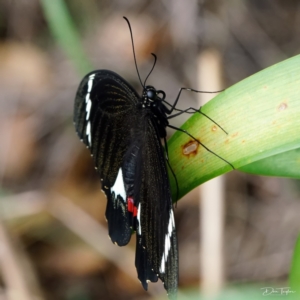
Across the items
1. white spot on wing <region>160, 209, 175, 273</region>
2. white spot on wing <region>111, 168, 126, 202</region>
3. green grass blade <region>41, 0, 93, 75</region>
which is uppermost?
green grass blade <region>41, 0, 93, 75</region>

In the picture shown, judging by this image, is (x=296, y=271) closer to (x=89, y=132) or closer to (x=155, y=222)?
(x=155, y=222)

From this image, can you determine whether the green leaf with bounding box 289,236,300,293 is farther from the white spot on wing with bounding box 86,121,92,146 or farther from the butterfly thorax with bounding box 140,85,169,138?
the white spot on wing with bounding box 86,121,92,146

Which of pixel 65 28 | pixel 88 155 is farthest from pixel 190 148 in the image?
pixel 88 155

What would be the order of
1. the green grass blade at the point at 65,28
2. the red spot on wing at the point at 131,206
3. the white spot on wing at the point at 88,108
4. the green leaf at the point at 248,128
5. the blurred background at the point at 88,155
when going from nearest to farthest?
the green leaf at the point at 248,128 → the red spot on wing at the point at 131,206 → the white spot on wing at the point at 88,108 → the green grass blade at the point at 65,28 → the blurred background at the point at 88,155

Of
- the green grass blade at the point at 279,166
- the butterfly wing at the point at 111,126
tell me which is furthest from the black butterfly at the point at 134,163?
the green grass blade at the point at 279,166

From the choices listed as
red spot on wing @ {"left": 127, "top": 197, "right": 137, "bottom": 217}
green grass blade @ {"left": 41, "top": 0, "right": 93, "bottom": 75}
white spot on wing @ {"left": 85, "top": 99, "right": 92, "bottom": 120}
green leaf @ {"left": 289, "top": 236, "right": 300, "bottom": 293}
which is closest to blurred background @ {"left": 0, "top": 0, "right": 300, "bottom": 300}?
green grass blade @ {"left": 41, "top": 0, "right": 93, "bottom": 75}

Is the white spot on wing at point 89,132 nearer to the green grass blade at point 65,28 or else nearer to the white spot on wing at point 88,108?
the white spot on wing at point 88,108
